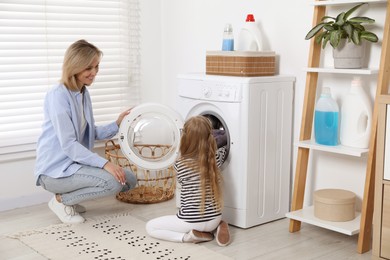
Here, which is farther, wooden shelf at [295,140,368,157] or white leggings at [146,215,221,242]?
white leggings at [146,215,221,242]

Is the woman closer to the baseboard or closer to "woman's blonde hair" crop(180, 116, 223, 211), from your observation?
the baseboard

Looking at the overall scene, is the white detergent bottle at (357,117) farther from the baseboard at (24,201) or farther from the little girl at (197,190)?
the baseboard at (24,201)

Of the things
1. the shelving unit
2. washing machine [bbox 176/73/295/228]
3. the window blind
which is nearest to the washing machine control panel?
washing machine [bbox 176/73/295/228]

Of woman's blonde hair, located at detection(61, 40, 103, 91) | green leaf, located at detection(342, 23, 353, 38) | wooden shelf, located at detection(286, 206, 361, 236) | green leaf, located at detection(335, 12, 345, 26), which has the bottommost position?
wooden shelf, located at detection(286, 206, 361, 236)

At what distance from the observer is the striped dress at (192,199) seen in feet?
9.16

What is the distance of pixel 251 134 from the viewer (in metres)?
2.96

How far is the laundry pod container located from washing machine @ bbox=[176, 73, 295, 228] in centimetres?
35

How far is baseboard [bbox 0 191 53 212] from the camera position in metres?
3.45

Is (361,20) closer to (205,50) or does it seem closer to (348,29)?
(348,29)

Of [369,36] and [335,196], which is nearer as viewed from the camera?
[369,36]

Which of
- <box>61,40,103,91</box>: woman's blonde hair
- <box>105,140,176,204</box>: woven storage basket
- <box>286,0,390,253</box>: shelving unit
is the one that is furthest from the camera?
<box>105,140,176,204</box>: woven storage basket

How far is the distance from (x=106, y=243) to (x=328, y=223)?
1157 millimetres

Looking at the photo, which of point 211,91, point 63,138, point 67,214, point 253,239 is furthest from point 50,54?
point 253,239

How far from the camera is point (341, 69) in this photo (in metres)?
2.74
